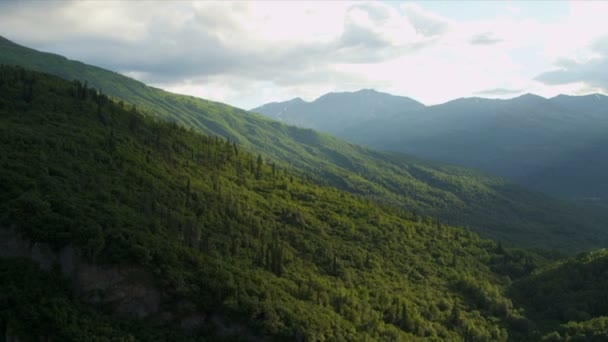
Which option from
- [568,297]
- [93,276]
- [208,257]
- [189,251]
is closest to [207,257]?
[208,257]

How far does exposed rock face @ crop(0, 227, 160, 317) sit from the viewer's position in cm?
8031

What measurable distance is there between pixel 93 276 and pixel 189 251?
2060 cm

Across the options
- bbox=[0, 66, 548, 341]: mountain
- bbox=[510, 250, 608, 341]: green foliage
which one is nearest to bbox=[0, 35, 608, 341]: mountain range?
bbox=[0, 66, 548, 341]: mountain

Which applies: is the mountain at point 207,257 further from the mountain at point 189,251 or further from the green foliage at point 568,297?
the green foliage at point 568,297

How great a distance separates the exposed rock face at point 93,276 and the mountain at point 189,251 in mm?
177

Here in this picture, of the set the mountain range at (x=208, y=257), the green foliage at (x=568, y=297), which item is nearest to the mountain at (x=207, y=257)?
the mountain range at (x=208, y=257)

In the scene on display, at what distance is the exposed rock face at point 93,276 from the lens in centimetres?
8031

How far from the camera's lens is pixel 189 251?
322ft

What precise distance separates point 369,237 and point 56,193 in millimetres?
102763

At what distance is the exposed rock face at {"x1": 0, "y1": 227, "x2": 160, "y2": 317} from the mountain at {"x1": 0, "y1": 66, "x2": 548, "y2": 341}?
0.58 ft

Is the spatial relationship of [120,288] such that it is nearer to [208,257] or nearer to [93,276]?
[93,276]

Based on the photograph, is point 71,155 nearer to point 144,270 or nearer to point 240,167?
point 144,270

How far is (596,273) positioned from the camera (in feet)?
502

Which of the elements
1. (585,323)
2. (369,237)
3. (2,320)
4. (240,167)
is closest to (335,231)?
(369,237)
